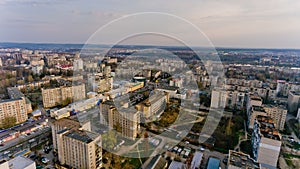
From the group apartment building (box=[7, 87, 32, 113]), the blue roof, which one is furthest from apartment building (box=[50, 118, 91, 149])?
apartment building (box=[7, 87, 32, 113])

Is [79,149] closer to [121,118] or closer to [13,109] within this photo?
[121,118]

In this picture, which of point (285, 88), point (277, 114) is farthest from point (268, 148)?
point (285, 88)

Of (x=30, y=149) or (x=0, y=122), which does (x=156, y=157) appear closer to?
(x=30, y=149)

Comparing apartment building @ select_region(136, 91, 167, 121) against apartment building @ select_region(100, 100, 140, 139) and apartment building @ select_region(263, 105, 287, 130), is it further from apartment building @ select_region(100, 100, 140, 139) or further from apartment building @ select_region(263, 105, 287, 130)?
apartment building @ select_region(263, 105, 287, 130)

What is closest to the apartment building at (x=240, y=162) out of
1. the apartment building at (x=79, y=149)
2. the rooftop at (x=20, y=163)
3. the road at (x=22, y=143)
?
the apartment building at (x=79, y=149)

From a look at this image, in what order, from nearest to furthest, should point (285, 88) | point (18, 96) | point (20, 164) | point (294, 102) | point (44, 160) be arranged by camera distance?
point (20, 164) → point (44, 160) → point (18, 96) → point (294, 102) → point (285, 88)

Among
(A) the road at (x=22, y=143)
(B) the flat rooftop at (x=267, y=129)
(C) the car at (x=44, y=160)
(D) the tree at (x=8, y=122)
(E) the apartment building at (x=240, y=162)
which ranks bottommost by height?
(C) the car at (x=44, y=160)

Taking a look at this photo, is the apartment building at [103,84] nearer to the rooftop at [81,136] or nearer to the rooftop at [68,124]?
the rooftop at [68,124]
